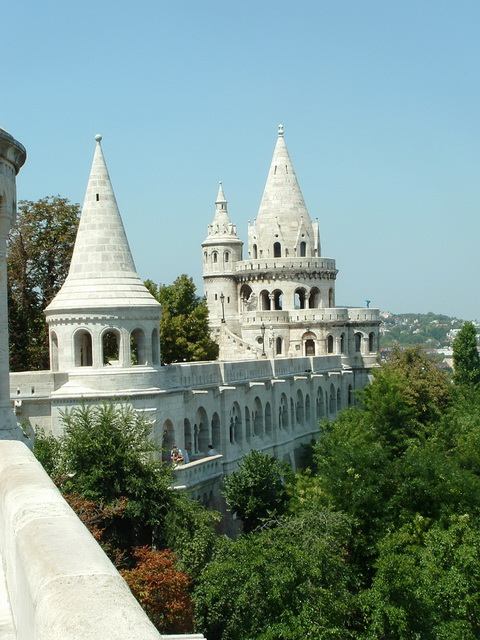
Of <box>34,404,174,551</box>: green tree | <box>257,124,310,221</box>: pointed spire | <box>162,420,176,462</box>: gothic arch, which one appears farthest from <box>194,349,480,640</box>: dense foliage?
<box>257,124,310,221</box>: pointed spire

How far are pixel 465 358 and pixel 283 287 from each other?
46.6 feet

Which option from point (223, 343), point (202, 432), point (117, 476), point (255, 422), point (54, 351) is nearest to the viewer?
point (117, 476)

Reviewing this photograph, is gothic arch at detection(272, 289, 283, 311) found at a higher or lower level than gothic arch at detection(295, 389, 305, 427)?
higher

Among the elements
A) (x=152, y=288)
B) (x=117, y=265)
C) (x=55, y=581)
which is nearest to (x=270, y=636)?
(x=117, y=265)

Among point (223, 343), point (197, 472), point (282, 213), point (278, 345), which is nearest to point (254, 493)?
point (197, 472)

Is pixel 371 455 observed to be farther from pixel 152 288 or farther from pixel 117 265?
pixel 152 288

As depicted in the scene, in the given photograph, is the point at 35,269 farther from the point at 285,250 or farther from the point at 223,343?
the point at 285,250

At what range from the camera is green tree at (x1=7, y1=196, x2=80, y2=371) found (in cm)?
3994

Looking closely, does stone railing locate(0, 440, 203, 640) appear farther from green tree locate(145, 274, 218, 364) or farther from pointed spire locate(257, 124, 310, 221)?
pointed spire locate(257, 124, 310, 221)

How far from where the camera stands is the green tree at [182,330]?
47.9 metres

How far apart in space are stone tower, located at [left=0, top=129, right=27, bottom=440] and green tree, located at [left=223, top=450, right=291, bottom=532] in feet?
62.0

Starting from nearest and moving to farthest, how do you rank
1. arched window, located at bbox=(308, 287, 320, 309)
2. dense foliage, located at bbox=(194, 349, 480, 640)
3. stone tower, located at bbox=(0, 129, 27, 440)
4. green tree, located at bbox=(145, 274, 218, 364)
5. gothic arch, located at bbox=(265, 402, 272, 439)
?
1. stone tower, located at bbox=(0, 129, 27, 440)
2. dense foliage, located at bbox=(194, 349, 480, 640)
3. gothic arch, located at bbox=(265, 402, 272, 439)
4. green tree, located at bbox=(145, 274, 218, 364)
5. arched window, located at bbox=(308, 287, 320, 309)

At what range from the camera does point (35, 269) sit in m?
40.8

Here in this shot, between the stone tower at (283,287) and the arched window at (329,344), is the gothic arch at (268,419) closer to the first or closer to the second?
the stone tower at (283,287)
